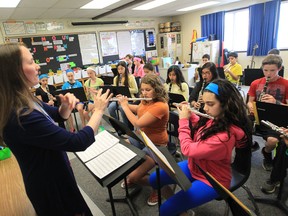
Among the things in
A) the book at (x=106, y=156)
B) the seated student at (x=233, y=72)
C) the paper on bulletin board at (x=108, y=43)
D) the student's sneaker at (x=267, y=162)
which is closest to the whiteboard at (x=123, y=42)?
the paper on bulletin board at (x=108, y=43)

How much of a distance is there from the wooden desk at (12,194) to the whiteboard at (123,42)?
5.04m

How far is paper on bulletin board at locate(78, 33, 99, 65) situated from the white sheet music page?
490 cm

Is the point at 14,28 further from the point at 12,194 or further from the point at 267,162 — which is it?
the point at 267,162

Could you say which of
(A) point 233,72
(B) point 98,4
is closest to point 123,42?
(B) point 98,4

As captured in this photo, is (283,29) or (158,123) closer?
(158,123)

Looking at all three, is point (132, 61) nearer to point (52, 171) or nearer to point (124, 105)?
point (124, 105)

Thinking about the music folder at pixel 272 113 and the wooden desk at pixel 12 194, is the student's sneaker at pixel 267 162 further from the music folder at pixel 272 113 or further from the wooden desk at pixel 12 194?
the wooden desk at pixel 12 194

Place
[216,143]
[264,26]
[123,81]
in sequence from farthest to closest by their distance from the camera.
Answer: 1. [264,26]
2. [123,81]
3. [216,143]

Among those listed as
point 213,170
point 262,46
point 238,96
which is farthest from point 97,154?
point 262,46

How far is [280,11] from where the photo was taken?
518 centimetres

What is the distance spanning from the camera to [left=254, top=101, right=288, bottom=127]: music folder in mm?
1532

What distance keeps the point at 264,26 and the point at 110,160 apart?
6.10 meters

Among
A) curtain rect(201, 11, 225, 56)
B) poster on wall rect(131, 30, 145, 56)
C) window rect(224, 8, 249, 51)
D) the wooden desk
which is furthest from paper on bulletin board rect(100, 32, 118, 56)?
the wooden desk

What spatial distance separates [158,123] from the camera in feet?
5.90
